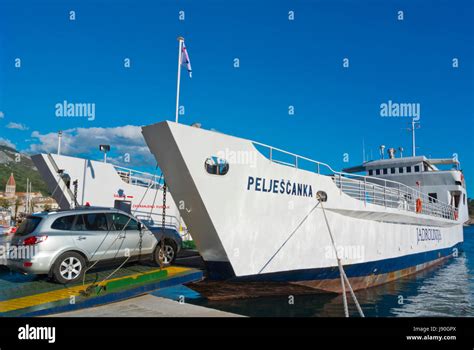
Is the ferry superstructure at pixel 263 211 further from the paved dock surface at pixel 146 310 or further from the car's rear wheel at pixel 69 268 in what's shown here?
the car's rear wheel at pixel 69 268

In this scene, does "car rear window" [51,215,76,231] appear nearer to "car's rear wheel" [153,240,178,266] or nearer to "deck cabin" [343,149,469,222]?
"car's rear wheel" [153,240,178,266]

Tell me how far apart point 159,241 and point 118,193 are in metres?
6.58

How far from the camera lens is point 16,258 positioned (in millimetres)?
6965

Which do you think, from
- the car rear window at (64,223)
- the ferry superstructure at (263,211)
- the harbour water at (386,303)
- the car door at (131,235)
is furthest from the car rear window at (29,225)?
the harbour water at (386,303)

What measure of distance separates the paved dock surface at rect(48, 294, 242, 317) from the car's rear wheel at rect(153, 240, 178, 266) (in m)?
2.02

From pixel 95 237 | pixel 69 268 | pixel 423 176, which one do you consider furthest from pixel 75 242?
pixel 423 176

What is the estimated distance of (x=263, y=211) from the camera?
26.7 feet

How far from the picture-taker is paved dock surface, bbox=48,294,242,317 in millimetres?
5777

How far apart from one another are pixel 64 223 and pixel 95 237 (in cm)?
69

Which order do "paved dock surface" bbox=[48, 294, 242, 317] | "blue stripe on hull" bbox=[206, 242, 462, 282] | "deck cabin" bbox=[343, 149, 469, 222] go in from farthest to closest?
1. "deck cabin" bbox=[343, 149, 469, 222]
2. "blue stripe on hull" bbox=[206, 242, 462, 282]
3. "paved dock surface" bbox=[48, 294, 242, 317]

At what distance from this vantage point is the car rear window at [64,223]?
281 inches

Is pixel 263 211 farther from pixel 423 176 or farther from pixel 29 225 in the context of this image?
pixel 423 176

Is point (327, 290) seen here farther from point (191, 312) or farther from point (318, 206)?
point (191, 312)

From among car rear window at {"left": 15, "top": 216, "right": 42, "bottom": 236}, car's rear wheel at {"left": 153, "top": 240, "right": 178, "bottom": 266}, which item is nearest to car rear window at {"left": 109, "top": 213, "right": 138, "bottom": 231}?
car's rear wheel at {"left": 153, "top": 240, "right": 178, "bottom": 266}
